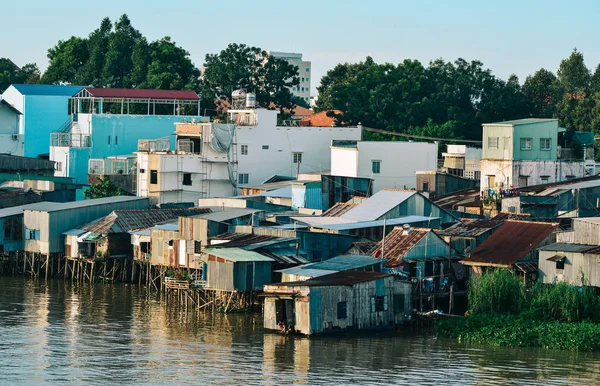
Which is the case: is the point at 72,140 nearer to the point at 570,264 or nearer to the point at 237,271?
the point at 237,271

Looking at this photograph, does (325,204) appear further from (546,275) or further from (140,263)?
(546,275)

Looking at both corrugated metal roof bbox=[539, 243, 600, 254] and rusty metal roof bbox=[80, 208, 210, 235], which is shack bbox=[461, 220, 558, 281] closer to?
corrugated metal roof bbox=[539, 243, 600, 254]

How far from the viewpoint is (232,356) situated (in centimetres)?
3984

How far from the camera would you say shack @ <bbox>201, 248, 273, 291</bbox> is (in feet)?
152

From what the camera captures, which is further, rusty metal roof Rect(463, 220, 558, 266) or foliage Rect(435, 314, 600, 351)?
rusty metal roof Rect(463, 220, 558, 266)

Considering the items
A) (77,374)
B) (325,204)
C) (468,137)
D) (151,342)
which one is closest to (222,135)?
(325,204)

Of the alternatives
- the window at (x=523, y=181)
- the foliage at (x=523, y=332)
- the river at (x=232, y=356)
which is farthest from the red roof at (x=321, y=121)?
the foliage at (x=523, y=332)

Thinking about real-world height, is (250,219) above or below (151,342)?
above

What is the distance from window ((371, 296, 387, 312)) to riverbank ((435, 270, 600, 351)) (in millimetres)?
2174

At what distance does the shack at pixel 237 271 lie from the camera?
46281mm

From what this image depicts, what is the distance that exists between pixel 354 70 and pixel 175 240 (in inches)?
2017

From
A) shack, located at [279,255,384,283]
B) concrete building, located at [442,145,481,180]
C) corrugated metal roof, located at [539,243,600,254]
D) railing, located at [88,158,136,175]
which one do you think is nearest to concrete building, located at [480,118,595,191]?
concrete building, located at [442,145,481,180]

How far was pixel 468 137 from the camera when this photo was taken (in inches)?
3406

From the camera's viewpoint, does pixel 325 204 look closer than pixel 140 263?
No
